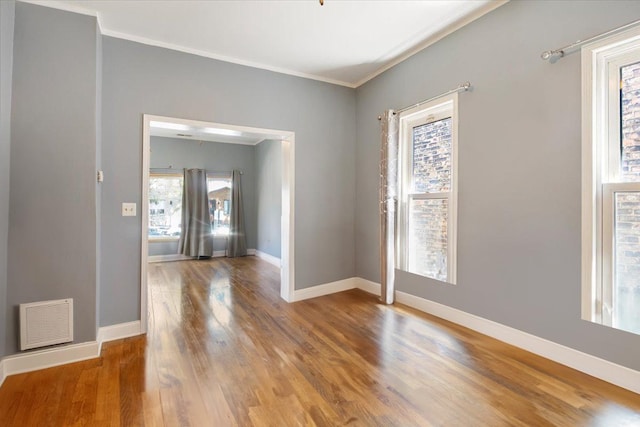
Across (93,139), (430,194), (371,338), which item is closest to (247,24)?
(93,139)

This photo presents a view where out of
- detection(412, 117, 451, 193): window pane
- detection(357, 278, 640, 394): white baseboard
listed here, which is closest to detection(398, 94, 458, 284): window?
detection(412, 117, 451, 193): window pane

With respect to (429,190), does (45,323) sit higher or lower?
lower

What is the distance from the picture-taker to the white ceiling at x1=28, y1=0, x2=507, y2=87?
2.51 m

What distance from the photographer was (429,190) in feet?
10.9

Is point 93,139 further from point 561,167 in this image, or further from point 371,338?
point 561,167

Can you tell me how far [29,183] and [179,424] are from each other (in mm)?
2027

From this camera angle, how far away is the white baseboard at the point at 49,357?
7.16ft

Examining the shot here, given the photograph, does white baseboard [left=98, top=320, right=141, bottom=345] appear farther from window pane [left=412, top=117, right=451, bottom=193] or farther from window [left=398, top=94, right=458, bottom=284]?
window pane [left=412, top=117, right=451, bottom=193]

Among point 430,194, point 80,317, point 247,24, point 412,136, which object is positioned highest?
point 247,24

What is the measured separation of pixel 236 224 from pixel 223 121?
4.12 meters

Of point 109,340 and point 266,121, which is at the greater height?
point 266,121

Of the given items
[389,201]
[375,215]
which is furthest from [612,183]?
[375,215]

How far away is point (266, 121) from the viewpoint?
3617 mm

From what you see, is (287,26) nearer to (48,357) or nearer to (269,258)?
(48,357)
